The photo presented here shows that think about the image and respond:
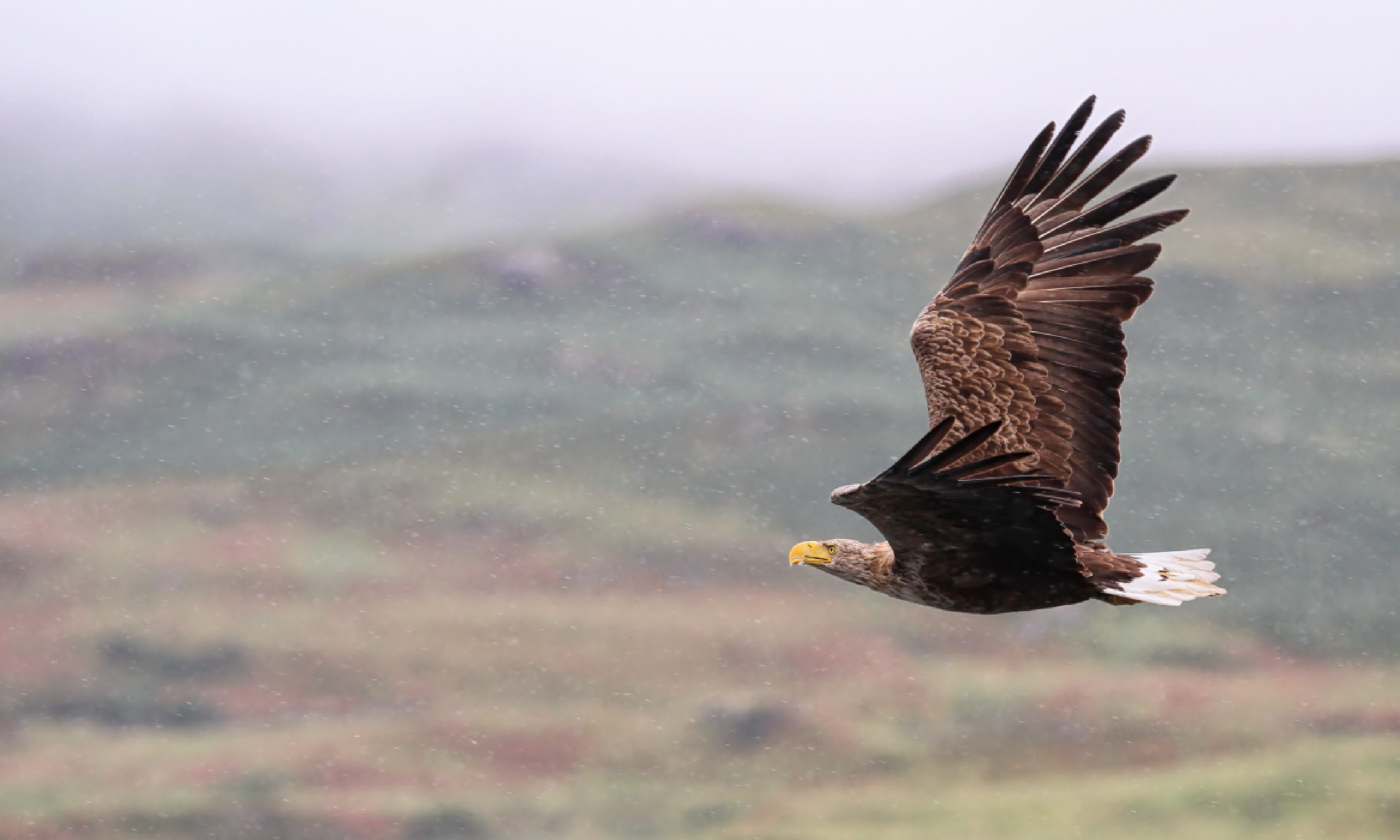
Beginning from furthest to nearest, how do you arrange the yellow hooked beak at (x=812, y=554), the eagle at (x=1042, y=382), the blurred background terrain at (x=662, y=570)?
1. the blurred background terrain at (x=662, y=570)
2. the yellow hooked beak at (x=812, y=554)
3. the eagle at (x=1042, y=382)

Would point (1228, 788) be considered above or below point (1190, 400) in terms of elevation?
below

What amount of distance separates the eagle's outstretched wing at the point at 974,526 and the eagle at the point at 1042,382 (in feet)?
0.05

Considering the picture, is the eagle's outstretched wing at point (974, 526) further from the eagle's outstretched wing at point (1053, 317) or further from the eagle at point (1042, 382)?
the eagle's outstretched wing at point (1053, 317)

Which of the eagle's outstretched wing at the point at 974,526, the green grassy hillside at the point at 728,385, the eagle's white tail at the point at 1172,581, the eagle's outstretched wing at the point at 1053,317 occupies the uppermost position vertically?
the green grassy hillside at the point at 728,385

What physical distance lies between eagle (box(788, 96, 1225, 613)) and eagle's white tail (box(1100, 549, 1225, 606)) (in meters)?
0.01

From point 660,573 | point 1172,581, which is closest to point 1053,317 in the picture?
point 1172,581

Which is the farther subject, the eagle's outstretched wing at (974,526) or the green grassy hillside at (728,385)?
the green grassy hillside at (728,385)

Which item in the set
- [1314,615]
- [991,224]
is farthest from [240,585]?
[991,224]

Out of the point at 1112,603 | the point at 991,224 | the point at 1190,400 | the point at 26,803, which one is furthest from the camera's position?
the point at 1190,400

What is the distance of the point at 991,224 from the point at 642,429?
279 ft

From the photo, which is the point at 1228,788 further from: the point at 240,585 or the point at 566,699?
the point at 240,585

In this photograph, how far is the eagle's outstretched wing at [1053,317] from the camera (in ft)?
36.0

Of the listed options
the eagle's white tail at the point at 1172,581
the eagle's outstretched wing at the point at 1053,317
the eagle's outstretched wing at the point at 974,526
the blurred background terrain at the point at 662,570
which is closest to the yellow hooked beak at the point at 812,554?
the eagle's outstretched wing at the point at 974,526

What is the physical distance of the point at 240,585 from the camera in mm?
87312
